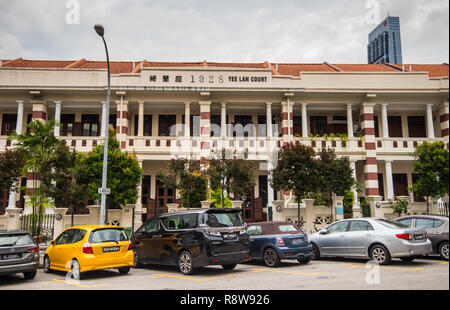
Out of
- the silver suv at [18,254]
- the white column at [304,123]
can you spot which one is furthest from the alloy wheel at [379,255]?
the white column at [304,123]

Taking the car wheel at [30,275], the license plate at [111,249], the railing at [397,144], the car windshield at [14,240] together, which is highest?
the railing at [397,144]

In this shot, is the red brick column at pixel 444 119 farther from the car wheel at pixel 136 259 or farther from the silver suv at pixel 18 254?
the silver suv at pixel 18 254

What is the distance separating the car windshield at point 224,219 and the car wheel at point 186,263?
3.47 ft

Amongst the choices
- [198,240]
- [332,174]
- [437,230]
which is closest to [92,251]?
[198,240]

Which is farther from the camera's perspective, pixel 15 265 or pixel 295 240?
pixel 295 240

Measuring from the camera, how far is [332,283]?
809 centimetres

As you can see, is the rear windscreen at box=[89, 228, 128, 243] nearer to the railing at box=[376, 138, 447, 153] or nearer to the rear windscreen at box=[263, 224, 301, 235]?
the rear windscreen at box=[263, 224, 301, 235]

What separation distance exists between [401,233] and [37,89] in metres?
23.3

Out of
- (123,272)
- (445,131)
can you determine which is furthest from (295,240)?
(445,131)

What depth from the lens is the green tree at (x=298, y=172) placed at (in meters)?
18.0

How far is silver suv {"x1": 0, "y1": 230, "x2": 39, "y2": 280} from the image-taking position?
30.6 ft

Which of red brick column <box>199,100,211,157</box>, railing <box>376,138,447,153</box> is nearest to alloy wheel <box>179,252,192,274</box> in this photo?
red brick column <box>199,100,211,157</box>

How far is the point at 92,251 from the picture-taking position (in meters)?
9.71

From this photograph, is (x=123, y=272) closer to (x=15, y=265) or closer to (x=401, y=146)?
(x=15, y=265)
